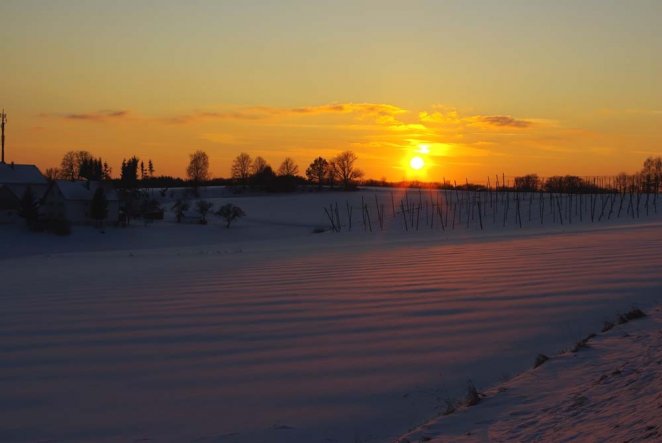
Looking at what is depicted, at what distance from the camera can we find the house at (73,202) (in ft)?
180

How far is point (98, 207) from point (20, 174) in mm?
13858

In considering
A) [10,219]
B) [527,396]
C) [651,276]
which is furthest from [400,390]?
[10,219]

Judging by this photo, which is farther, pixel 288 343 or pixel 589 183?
pixel 589 183

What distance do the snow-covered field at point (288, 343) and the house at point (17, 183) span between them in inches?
1798

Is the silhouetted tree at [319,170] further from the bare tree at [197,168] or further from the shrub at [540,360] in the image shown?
the shrub at [540,360]

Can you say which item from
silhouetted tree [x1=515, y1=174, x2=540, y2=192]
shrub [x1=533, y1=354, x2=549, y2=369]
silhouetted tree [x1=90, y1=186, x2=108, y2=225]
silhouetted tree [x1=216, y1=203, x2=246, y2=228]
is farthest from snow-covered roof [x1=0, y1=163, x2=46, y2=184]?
shrub [x1=533, y1=354, x2=549, y2=369]

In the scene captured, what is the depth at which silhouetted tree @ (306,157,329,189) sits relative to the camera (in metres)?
102

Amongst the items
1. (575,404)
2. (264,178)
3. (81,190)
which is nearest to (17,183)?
(81,190)

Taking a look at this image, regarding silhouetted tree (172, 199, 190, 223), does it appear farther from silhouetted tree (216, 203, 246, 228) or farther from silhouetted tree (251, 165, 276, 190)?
silhouetted tree (251, 165, 276, 190)

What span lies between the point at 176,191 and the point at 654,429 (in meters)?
94.0

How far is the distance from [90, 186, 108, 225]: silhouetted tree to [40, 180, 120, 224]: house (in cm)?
122

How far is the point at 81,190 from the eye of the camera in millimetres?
56781

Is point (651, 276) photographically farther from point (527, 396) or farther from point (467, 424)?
point (467, 424)

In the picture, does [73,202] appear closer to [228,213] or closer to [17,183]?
[17,183]
